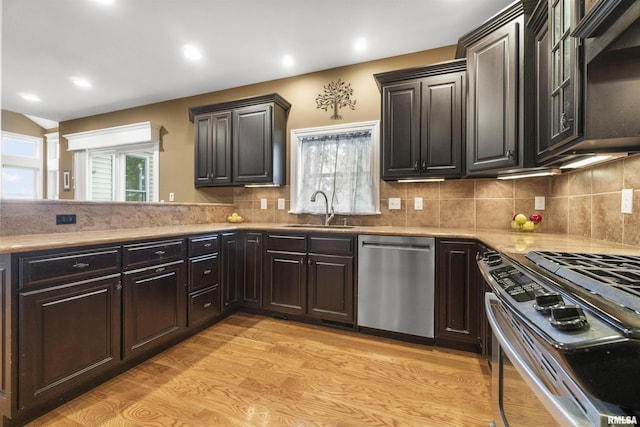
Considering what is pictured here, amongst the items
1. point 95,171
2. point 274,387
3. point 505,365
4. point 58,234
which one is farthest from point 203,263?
point 95,171

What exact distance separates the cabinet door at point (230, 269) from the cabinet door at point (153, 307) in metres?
0.49

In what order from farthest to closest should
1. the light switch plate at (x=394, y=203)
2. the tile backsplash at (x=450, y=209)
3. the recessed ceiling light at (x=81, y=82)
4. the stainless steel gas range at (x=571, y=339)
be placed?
the recessed ceiling light at (x=81, y=82) < the light switch plate at (x=394, y=203) < the tile backsplash at (x=450, y=209) < the stainless steel gas range at (x=571, y=339)

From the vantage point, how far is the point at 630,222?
145 centimetres

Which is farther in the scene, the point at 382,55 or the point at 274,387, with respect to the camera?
the point at 382,55

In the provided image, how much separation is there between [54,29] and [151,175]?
6.95 feet

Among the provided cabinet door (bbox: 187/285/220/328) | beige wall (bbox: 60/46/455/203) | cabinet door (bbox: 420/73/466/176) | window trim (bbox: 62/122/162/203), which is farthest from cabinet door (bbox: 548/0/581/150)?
window trim (bbox: 62/122/162/203)

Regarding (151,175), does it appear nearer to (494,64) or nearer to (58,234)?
(58,234)

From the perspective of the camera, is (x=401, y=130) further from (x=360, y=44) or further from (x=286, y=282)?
(x=286, y=282)

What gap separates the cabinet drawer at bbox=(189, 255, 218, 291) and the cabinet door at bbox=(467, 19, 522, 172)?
243cm

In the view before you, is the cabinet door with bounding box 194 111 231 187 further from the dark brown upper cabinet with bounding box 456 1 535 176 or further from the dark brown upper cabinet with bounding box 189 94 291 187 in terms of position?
the dark brown upper cabinet with bounding box 456 1 535 176

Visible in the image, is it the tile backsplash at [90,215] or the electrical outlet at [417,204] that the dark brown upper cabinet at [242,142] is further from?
the electrical outlet at [417,204]

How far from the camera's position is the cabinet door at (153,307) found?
6.18 feet

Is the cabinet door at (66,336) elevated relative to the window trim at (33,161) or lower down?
lower down

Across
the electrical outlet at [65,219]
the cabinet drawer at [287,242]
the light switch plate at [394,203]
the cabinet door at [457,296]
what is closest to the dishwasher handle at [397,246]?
the cabinet door at [457,296]
